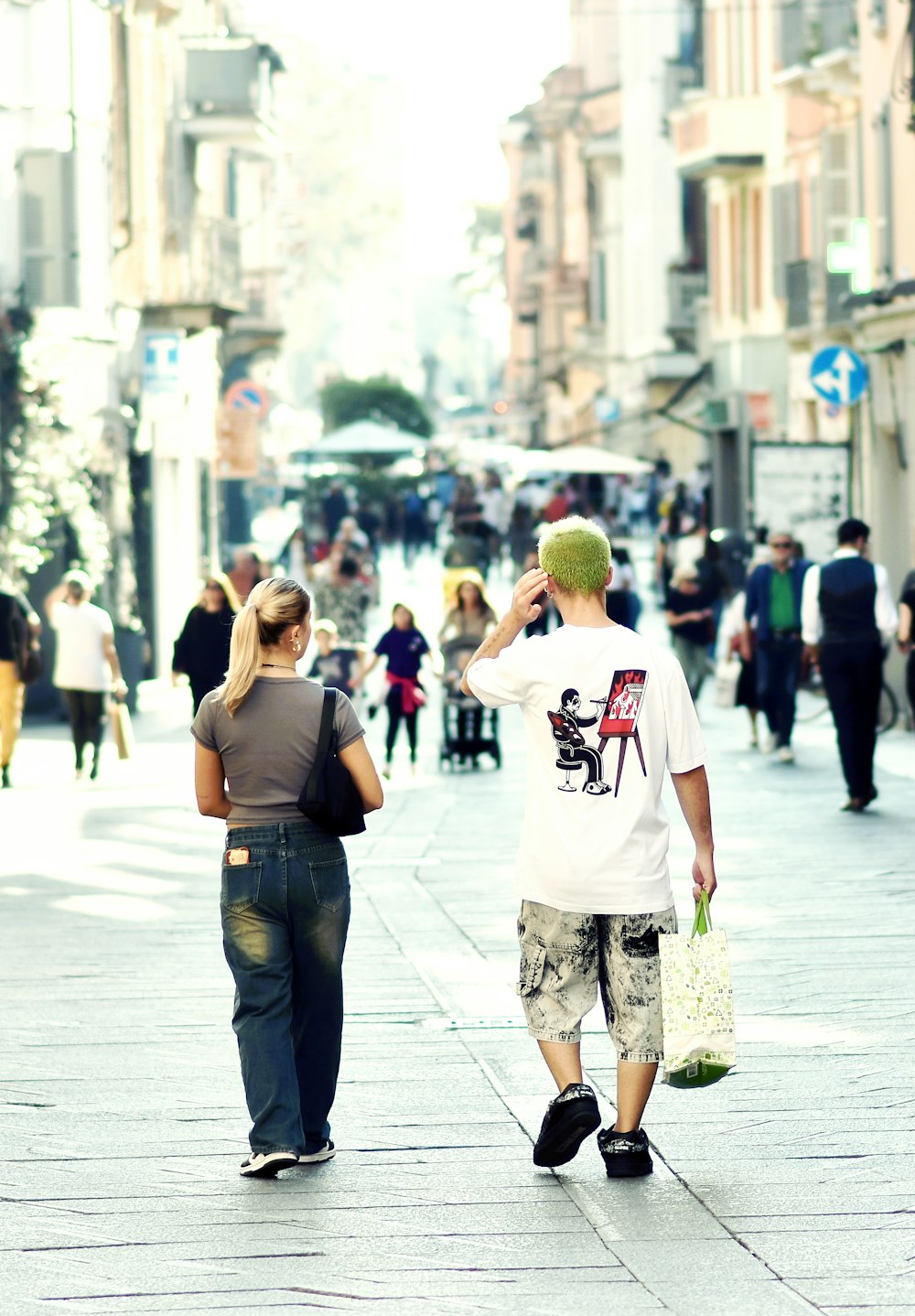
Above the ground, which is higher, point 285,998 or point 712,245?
point 712,245

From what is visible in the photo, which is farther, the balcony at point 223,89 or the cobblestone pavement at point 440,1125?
the balcony at point 223,89

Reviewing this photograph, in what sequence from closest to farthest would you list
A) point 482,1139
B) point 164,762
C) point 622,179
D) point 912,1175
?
1. point 912,1175
2. point 482,1139
3. point 164,762
4. point 622,179

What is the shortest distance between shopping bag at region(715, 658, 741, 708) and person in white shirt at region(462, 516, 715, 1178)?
558 inches

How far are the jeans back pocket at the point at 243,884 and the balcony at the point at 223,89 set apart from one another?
3045 centimetres

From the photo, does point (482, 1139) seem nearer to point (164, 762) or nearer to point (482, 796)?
point (482, 796)

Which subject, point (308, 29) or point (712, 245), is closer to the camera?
point (712, 245)

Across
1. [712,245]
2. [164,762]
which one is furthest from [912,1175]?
[712,245]

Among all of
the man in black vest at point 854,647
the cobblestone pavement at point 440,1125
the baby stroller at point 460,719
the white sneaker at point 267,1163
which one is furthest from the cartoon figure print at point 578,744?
the baby stroller at point 460,719

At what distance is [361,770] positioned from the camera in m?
7.11

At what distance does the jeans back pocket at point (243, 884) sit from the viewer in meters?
7.08

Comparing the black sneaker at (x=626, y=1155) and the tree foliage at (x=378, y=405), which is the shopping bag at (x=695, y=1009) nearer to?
the black sneaker at (x=626, y=1155)

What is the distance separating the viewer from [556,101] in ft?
262

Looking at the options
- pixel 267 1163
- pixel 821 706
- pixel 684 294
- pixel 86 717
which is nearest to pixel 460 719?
pixel 86 717

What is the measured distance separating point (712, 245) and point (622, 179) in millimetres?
17528
